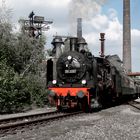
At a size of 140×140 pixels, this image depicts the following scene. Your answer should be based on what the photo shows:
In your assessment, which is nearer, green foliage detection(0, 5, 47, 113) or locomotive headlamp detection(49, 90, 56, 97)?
locomotive headlamp detection(49, 90, 56, 97)

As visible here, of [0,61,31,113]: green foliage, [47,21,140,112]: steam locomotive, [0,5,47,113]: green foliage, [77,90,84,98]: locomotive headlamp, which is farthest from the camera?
[0,5,47,113]: green foliage

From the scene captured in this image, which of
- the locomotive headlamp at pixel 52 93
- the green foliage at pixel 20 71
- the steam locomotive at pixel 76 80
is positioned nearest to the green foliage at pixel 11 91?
the green foliage at pixel 20 71

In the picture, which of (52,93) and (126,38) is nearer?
(52,93)

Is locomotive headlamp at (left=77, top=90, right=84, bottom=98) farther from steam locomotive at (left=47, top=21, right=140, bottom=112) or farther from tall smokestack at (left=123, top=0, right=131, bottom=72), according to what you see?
tall smokestack at (left=123, top=0, right=131, bottom=72)

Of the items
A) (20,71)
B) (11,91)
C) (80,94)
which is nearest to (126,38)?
(20,71)

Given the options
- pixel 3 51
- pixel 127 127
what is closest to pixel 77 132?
pixel 127 127

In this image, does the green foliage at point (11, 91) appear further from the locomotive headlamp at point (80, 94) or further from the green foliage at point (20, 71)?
the locomotive headlamp at point (80, 94)

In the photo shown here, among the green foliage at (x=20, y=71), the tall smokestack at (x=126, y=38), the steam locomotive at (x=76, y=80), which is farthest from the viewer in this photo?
the tall smokestack at (x=126, y=38)

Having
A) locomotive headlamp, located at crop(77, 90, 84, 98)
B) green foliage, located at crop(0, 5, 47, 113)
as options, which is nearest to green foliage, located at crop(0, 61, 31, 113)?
green foliage, located at crop(0, 5, 47, 113)

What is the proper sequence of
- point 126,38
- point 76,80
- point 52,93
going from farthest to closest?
point 126,38 < point 76,80 < point 52,93

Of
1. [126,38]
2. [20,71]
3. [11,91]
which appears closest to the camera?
[11,91]

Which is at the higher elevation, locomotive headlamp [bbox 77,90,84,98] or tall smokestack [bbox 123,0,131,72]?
tall smokestack [bbox 123,0,131,72]

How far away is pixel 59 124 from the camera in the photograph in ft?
42.0

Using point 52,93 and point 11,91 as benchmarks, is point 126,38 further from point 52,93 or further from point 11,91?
point 52,93
